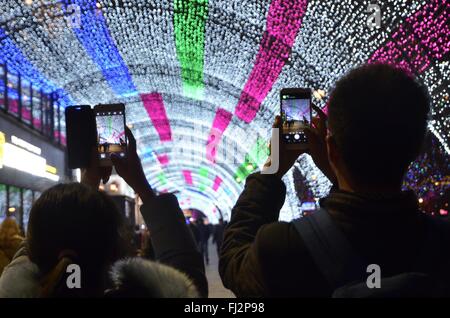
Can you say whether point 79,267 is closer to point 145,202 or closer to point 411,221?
point 145,202

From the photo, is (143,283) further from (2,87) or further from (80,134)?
(2,87)

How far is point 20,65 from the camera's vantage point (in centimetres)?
2180

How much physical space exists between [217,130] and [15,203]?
16.8 m

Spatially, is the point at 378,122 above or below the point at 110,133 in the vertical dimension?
below

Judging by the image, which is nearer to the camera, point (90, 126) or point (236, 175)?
point (90, 126)

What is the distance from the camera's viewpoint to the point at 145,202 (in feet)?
7.36

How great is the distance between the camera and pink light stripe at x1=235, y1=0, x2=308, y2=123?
1570 cm

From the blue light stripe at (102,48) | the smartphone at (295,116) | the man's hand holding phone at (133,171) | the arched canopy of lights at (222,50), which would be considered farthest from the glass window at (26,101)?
the man's hand holding phone at (133,171)

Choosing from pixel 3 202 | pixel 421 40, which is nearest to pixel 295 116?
pixel 421 40

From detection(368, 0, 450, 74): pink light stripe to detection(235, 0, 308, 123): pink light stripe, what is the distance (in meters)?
1.99

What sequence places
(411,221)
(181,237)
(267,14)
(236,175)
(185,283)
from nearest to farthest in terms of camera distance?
(185,283), (411,221), (181,237), (267,14), (236,175)

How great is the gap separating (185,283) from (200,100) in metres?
28.5
